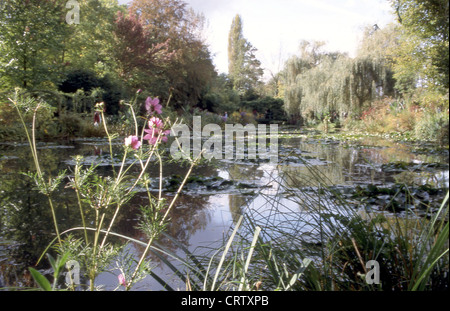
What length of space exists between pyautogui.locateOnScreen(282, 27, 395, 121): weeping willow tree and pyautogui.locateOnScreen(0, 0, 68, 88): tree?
6625 millimetres

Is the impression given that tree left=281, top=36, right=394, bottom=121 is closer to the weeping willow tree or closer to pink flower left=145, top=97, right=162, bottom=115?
the weeping willow tree

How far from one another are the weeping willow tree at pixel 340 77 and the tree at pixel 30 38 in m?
6.63

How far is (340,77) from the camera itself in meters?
10.9

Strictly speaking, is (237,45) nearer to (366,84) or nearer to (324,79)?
(366,84)

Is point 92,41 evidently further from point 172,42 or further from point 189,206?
point 189,206

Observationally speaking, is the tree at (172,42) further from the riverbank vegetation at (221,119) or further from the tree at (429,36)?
the tree at (429,36)

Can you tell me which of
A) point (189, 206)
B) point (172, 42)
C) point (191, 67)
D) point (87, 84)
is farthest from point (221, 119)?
point (189, 206)

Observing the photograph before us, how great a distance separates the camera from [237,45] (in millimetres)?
2232

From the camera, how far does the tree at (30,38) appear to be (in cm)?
466

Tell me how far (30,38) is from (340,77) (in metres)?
8.91

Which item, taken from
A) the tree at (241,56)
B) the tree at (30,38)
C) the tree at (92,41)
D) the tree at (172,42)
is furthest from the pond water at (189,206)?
the tree at (30,38)
